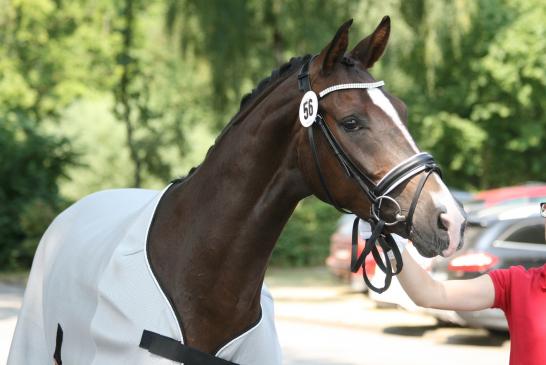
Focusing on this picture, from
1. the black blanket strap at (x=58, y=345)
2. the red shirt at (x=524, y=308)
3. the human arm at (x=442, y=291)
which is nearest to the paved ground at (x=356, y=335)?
the black blanket strap at (x=58, y=345)

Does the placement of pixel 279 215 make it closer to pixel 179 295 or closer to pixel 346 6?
pixel 179 295

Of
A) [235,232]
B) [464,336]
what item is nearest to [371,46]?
[235,232]

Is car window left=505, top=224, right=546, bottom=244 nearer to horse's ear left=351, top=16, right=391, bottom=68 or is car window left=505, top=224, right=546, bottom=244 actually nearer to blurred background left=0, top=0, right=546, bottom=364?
blurred background left=0, top=0, right=546, bottom=364

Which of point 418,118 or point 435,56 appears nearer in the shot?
point 435,56

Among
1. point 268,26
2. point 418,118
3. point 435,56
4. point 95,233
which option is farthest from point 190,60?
point 95,233

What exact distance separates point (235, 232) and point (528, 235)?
8.59m

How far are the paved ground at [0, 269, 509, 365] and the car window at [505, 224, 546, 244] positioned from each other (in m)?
1.35

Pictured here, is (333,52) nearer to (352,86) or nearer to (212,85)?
(352,86)

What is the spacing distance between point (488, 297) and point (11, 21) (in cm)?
2416

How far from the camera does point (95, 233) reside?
4051mm

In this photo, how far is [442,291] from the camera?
11.8 ft

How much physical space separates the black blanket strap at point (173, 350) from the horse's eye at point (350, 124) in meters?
0.98

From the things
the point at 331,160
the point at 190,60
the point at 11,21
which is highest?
the point at 11,21

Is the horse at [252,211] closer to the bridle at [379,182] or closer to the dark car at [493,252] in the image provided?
the bridle at [379,182]
